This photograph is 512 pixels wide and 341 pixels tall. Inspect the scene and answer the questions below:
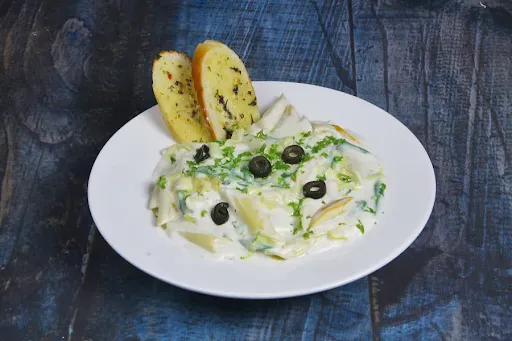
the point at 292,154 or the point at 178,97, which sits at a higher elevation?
the point at 292,154

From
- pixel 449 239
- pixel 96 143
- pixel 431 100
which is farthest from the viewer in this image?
pixel 431 100

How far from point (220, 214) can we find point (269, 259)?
0.26 metres

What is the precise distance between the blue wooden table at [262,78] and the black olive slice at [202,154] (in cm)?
53

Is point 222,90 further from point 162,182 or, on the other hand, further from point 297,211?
point 297,211

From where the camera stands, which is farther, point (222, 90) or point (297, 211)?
point (222, 90)

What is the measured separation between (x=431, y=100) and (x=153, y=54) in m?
1.67

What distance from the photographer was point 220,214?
2869 millimetres

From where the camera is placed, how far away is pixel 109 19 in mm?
4996

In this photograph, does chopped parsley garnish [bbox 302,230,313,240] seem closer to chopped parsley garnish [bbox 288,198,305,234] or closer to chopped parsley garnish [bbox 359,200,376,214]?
chopped parsley garnish [bbox 288,198,305,234]

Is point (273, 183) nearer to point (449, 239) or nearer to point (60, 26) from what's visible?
point (449, 239)

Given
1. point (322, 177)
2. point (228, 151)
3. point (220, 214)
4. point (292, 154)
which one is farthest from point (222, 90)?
point (220, 214)

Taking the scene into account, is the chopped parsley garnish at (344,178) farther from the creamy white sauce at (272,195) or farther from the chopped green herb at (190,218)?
the chopped green herb at (190,218)

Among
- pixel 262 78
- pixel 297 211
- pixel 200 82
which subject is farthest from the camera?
pixel 262 78

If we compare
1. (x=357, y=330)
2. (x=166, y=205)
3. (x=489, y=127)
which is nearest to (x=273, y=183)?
(x=166, y=205)
